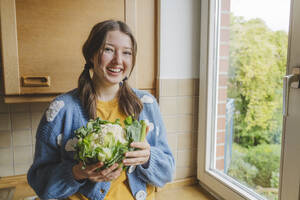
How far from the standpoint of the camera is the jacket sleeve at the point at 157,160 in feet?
2.95

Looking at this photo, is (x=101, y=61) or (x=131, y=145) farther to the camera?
(x=101, y=61)

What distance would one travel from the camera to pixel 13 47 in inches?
39.1

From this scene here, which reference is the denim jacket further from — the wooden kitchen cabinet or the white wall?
the white wall

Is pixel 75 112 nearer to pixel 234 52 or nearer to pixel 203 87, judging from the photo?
pixel 203 87

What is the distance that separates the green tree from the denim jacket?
0.53 m

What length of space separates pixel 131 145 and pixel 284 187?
0.62 meters

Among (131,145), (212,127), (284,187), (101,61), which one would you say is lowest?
(284,187)

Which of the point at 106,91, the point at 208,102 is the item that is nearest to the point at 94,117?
the point at 106,91

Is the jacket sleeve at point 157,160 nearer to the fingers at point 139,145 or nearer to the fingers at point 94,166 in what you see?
the fingers at point 139,145

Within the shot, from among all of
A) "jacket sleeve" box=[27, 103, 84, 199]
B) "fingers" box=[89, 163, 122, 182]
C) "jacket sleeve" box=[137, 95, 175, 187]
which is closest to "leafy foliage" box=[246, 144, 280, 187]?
"jacket sleeve" box=[137, 95, 175, 187]

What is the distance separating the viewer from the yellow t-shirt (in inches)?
35.8

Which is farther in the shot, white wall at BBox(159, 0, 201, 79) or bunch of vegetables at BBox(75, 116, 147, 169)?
white wall at BBox(159, 0, 201, 79)

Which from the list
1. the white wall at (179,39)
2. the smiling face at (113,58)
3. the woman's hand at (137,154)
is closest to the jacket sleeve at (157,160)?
the woman's hand at (137,154)

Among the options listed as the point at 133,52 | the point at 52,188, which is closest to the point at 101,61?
the point at 133,52
